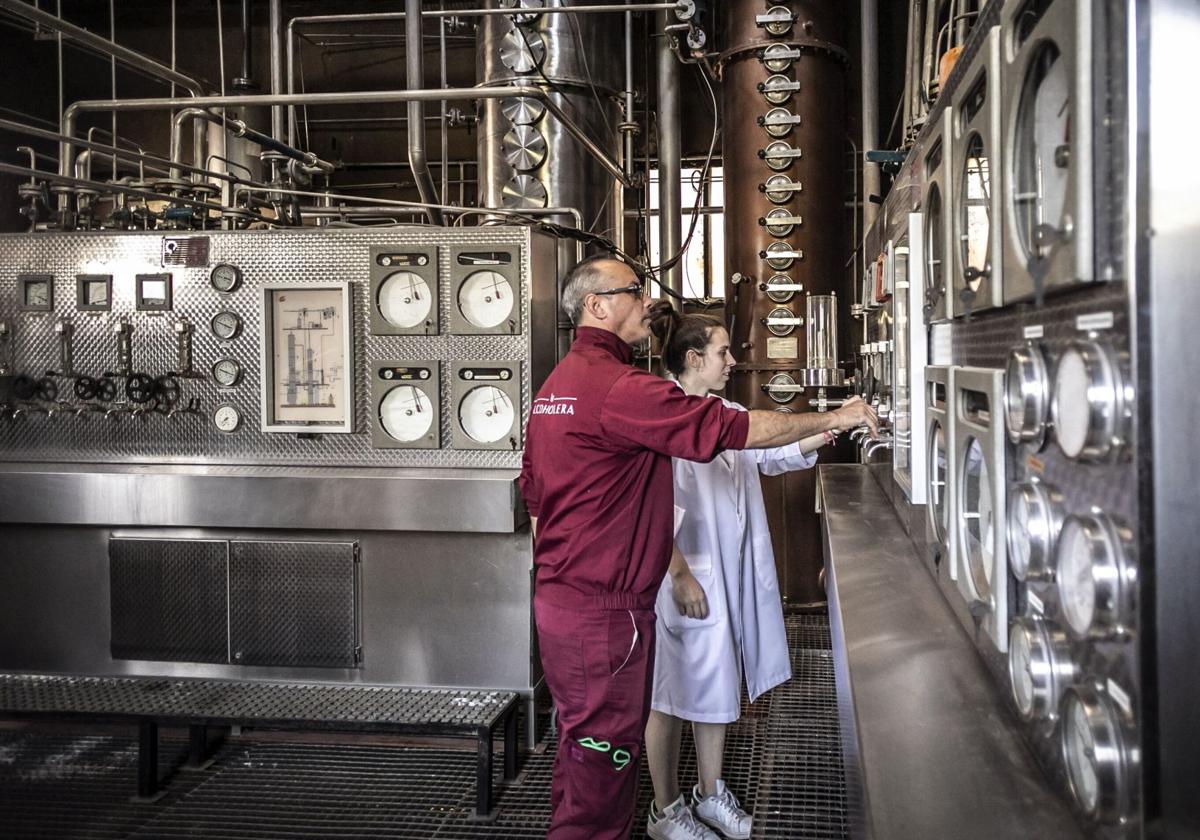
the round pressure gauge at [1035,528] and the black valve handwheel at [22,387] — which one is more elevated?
the black valve handwheel at [22,387]

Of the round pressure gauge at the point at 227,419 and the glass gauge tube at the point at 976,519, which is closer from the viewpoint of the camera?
the glass gauge tube at the point at 976,519

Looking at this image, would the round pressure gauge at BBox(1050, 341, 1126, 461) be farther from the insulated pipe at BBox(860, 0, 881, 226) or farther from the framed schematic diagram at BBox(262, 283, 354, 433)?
the insulated pipe at BBox(860, 0, 881, 226)

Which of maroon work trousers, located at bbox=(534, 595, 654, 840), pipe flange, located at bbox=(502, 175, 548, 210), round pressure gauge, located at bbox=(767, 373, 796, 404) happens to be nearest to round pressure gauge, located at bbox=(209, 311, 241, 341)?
pipe flange, located at bbox=(502, 175, 548, 210)

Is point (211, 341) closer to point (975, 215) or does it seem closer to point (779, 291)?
point (779, 291)

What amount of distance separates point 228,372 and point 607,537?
2062mm

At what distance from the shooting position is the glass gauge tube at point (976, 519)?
4.06ft

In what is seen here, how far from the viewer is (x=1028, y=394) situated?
37.5 inches

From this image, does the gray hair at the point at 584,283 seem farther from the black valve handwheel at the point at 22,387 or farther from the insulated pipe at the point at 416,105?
the black valve handwheel at the point at 22,387

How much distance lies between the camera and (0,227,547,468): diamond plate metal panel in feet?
11.6

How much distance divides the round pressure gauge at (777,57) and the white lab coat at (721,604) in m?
2.70

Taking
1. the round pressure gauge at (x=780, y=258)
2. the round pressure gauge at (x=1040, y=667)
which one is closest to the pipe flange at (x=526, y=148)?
the round pressure gauge at (x=780, y=258)

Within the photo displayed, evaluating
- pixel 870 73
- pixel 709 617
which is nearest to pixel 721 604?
pixel 709 617

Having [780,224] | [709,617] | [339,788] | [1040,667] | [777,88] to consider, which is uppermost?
[777,88]

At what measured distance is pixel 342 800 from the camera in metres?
3.01
